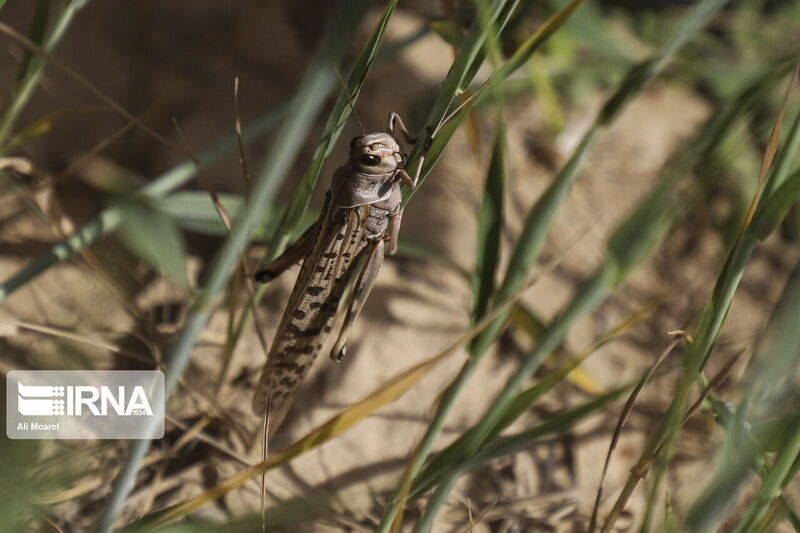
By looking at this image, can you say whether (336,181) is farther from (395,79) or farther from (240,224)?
(395,79)

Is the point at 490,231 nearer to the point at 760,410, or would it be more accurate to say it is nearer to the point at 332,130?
the point at 332,130

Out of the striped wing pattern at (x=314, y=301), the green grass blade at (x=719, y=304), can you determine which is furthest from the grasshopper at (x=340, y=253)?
the green grass blade at (x=719, y=304)

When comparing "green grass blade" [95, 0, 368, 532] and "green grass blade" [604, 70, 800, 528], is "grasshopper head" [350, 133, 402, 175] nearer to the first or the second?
"green grass blade" [95, 0, 368, 532]

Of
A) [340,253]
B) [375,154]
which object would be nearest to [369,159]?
[375,154]

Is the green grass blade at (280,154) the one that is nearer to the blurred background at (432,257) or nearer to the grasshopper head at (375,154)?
the blurred background at (432,257)

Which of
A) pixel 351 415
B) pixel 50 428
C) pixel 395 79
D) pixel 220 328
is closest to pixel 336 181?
pixel 351 415

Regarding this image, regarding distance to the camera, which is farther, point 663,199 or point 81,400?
point 81,400

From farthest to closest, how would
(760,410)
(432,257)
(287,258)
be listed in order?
(432,257) < (287,258) < (760,410)
